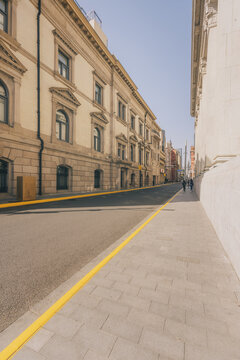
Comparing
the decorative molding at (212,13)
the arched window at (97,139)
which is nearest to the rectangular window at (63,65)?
the arched window at (97,139)

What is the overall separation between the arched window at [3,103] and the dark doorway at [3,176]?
270 centimetres

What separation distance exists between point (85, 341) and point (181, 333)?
904 millimetres

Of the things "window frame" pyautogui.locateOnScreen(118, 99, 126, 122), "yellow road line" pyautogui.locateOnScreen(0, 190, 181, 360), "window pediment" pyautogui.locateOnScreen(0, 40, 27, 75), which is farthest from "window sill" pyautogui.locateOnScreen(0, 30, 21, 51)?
"window frame" pyautogui.locateOnScreen(118, 99, 126, 122)

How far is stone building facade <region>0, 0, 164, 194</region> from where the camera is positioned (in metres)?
11.2

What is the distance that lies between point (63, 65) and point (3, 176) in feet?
36.7

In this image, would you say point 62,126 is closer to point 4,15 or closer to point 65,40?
point 65,40

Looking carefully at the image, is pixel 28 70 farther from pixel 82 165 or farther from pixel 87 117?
pixel 82 165

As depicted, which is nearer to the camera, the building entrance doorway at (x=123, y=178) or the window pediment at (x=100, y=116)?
the window pediment at (x=100, y=116)

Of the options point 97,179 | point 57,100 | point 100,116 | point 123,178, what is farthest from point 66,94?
Result: point 123,178

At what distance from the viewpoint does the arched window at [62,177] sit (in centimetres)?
1491

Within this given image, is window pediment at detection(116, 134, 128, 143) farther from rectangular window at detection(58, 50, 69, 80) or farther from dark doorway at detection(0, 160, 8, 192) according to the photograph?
dark doorway at detection(0, 160, 8, 192)

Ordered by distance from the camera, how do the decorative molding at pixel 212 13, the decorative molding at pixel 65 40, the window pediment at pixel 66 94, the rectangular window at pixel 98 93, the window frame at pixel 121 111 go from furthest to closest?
the window frame at pixel 121 111, the rectangular window at pixel 98 93, the decorative molding at pixel 65 40, the window pediment at pixel 66 94, the decorative molding at pixel 212 13

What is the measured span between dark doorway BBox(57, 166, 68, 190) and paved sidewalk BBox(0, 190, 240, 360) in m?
12.8

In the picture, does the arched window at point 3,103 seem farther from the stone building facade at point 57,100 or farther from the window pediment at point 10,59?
the window pediment at point 10,59
